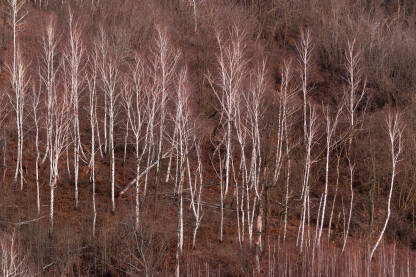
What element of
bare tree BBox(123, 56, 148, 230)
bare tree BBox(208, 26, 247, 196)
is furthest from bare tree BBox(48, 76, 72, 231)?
bare tree BBox(208, 26, 247, 196)

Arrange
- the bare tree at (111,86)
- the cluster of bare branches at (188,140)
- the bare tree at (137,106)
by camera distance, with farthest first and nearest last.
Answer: the bare tree at (111,86)
the bare tree at (137,106)
the cluster of bare branches at (188,140)

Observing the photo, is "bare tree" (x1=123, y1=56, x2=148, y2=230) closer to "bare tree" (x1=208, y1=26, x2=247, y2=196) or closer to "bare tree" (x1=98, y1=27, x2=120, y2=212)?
"bare tree" (x1=98, y1=27, x2=120, y2=212)

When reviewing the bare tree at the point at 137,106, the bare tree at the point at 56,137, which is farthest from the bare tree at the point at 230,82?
the bare tree at the point at 56,137

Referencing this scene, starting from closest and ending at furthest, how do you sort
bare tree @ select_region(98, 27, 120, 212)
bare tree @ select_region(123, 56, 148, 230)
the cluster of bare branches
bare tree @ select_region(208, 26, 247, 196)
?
1. the cluster of bare branches
2. bare tree @ select_region(123, 56, 148, 230)
3. bare tree @ select_region(208, 26, 247, 196)
4. bare tree @ select_region(98, 27, 120, 212)

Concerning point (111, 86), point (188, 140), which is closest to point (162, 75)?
point (111, 86)

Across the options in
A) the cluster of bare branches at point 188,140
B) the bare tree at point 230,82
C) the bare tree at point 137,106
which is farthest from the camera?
the bare tree at point 230,82

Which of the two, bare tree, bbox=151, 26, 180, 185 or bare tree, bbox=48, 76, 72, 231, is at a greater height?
bare tree, bbox=151, 26, 180, 185

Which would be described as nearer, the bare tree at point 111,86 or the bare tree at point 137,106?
the bare tree at point 137,106

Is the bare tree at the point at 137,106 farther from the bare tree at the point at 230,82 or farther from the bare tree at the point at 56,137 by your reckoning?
the bare tree at the point at 230,82

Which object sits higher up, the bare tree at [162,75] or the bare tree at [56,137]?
the bare tree at [162,75]

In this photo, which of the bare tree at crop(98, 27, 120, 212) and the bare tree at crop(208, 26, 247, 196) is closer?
the bare tree at crop(208, 26, 247, 196)

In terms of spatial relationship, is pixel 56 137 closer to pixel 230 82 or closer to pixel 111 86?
pixel 111 86

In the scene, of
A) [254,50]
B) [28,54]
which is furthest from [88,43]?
[254,50]

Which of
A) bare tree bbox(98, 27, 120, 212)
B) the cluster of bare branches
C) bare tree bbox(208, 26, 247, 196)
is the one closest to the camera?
the cluster of bare branches
